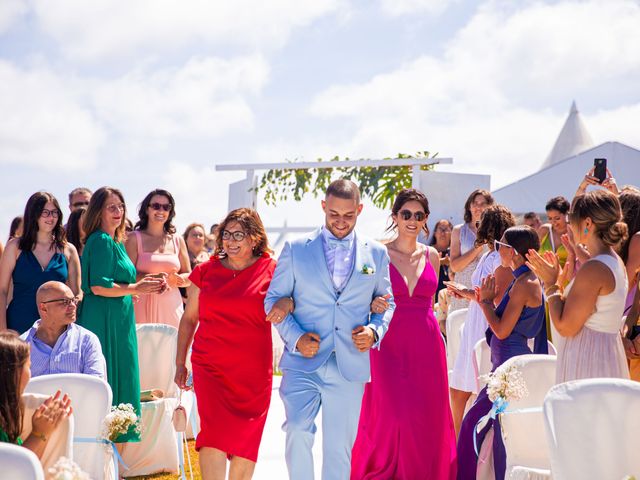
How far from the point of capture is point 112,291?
19.8 ft

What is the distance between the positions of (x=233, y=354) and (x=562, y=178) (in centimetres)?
1043

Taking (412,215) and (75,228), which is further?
A: (75,228)

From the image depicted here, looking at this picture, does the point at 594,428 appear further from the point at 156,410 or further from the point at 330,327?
the point at 156,410

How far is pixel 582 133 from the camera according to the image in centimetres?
3322

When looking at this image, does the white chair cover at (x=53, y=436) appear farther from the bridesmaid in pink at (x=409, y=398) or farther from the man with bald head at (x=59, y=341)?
the bridesmaid in pink at (x=409, y=398)

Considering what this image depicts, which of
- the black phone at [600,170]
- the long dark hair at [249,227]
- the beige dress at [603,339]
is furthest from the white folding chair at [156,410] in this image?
the black phone at [600,170]

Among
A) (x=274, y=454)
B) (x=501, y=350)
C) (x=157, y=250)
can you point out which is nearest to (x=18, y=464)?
(x=501, y=350)

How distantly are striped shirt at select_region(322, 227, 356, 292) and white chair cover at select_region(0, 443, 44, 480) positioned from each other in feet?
7.26

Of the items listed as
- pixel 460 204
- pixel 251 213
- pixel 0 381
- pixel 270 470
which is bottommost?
pixel 270 470

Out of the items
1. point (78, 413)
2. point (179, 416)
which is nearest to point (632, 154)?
point (179, 416)

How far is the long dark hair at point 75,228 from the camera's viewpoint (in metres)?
7.36

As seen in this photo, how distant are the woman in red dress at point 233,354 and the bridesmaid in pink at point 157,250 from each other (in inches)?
83.6

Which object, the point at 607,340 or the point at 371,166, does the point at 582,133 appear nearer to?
the point at 371,166

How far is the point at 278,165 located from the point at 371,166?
1.53 m
